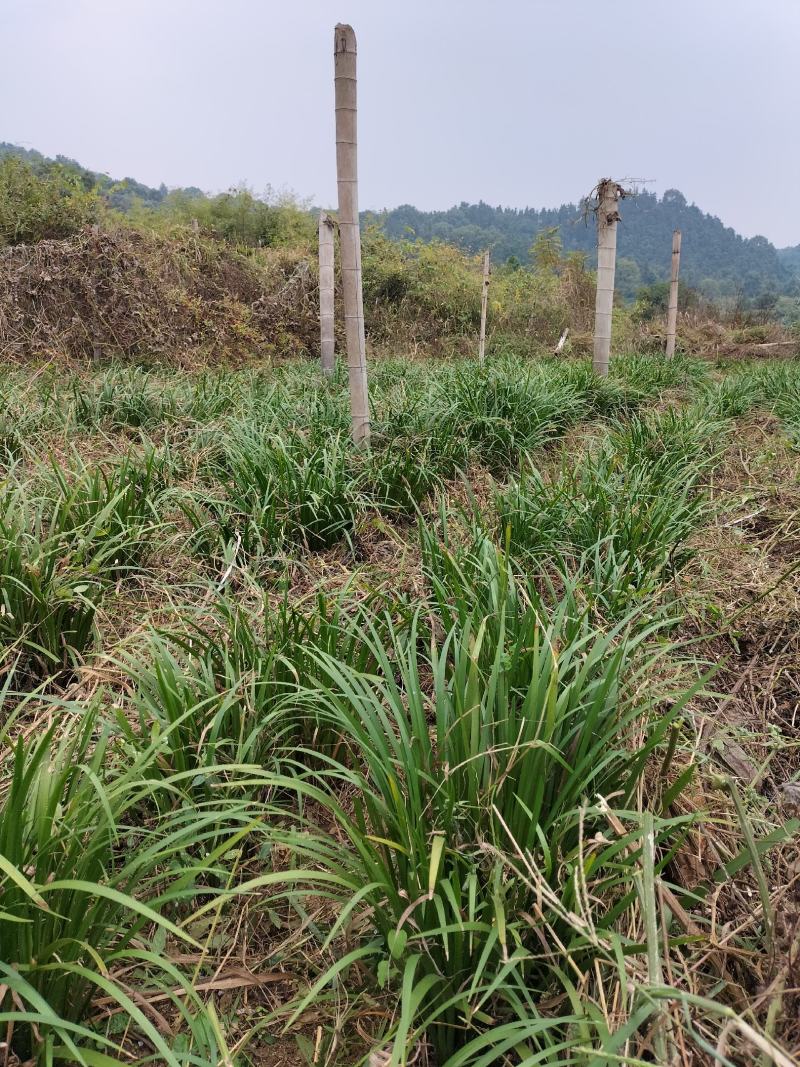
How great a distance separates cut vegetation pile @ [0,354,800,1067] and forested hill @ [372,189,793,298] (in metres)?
43.2

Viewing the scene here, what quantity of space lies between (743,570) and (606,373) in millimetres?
4059

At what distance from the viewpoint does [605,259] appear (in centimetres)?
641

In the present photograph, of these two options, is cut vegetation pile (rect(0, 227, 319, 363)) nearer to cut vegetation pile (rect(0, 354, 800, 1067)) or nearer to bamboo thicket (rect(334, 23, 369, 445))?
bamboo thicket (rect(334, 23, 369, 445))

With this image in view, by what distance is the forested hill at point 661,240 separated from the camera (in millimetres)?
49500

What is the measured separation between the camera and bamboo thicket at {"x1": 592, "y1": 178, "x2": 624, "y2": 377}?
6.30m

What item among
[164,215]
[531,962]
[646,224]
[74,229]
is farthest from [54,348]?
[646,224]

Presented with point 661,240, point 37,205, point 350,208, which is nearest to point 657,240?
point 661,240

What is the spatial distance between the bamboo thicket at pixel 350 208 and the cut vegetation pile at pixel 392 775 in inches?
17.0

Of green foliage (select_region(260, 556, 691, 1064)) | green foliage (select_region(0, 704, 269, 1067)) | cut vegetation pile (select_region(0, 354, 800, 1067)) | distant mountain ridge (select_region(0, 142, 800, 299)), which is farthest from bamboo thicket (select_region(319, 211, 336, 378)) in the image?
distant mountain ridge (select_region(0, 142, 800, 299))

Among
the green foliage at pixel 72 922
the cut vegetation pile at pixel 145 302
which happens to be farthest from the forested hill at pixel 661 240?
the green foliage at pixel 72 922

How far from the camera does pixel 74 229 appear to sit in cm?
988

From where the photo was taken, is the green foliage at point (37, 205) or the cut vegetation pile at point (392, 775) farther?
the green foliage at point (37, 205)

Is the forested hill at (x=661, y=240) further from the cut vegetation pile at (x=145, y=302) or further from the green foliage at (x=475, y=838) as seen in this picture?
the green foliage at (x=475, y=838)

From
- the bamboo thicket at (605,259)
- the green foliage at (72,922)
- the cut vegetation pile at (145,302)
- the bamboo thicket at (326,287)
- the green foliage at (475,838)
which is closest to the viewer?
the green foliage at (72,922)
